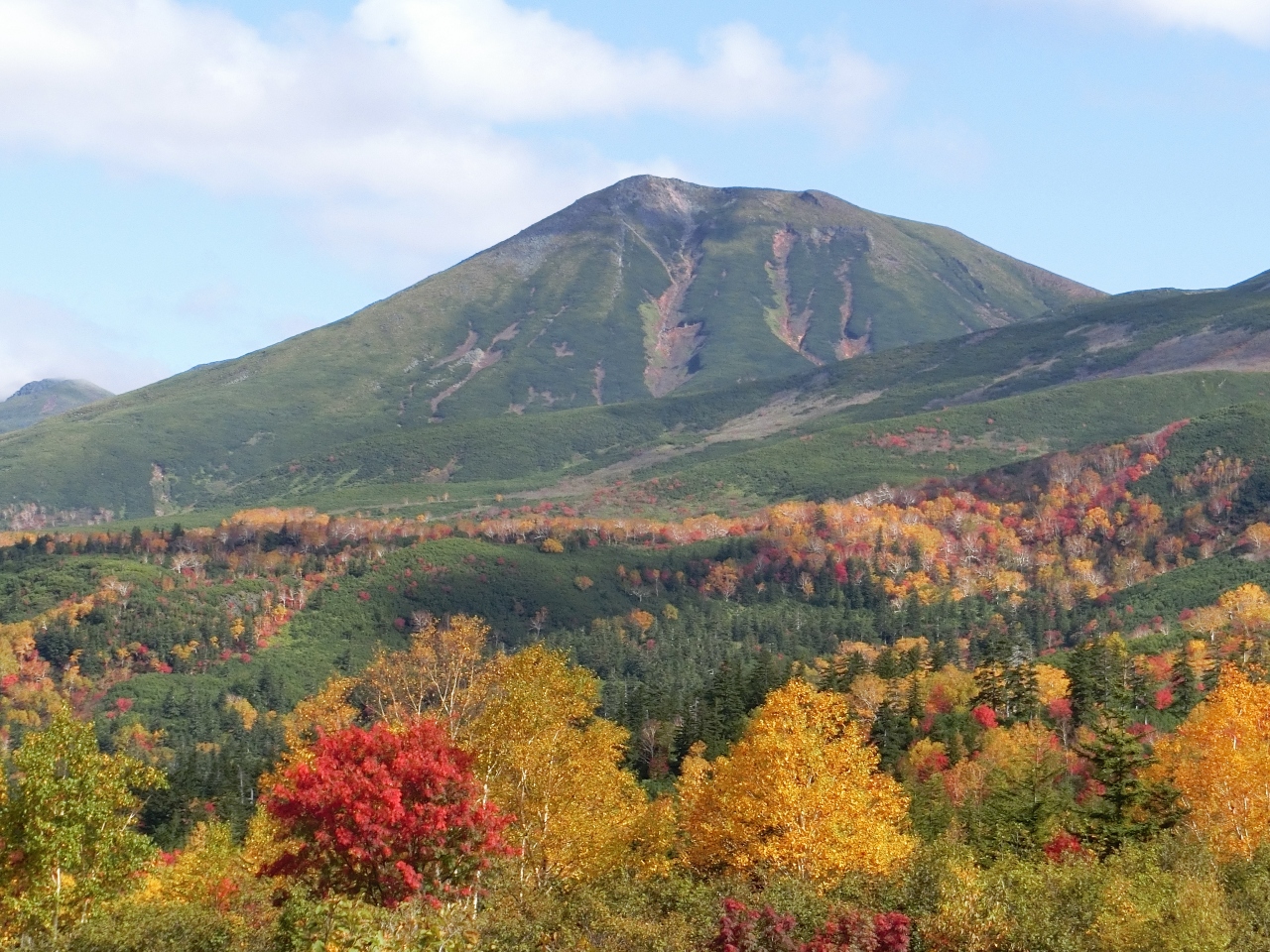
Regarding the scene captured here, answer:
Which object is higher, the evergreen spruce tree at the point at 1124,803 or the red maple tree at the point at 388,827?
the red maple tree at the point at 388,827

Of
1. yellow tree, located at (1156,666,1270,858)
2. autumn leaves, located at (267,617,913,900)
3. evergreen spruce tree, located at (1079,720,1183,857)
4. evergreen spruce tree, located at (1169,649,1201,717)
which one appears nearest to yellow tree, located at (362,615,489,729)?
autumn leaves, located at (267,617,913,900)

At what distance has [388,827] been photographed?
1742 inches

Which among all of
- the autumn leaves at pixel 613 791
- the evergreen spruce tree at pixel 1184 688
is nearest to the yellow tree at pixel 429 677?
the autumn leaves at pixel 613 791

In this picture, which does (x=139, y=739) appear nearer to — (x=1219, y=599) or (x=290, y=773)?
(x=290, y=773)

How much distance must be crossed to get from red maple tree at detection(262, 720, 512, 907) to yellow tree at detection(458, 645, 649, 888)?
688 centimetres

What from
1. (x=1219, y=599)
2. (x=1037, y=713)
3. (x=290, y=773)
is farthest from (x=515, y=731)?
(x=1219, y=599)

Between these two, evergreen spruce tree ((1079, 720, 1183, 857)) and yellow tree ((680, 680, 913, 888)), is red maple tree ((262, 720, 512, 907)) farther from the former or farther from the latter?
evergreen spruce tree ((1079, 720, 1183, 857))

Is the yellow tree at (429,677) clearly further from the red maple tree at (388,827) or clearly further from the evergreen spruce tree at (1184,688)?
the evergreen spruce tree at (1184,688)

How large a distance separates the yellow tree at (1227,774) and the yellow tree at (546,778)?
89.0ft

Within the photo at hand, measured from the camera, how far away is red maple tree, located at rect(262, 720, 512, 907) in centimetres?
4397

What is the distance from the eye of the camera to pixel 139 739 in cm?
16512

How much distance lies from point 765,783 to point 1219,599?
463 ft

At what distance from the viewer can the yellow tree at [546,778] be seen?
53688mm

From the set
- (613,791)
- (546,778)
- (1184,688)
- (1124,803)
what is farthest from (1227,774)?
(1184,688)
